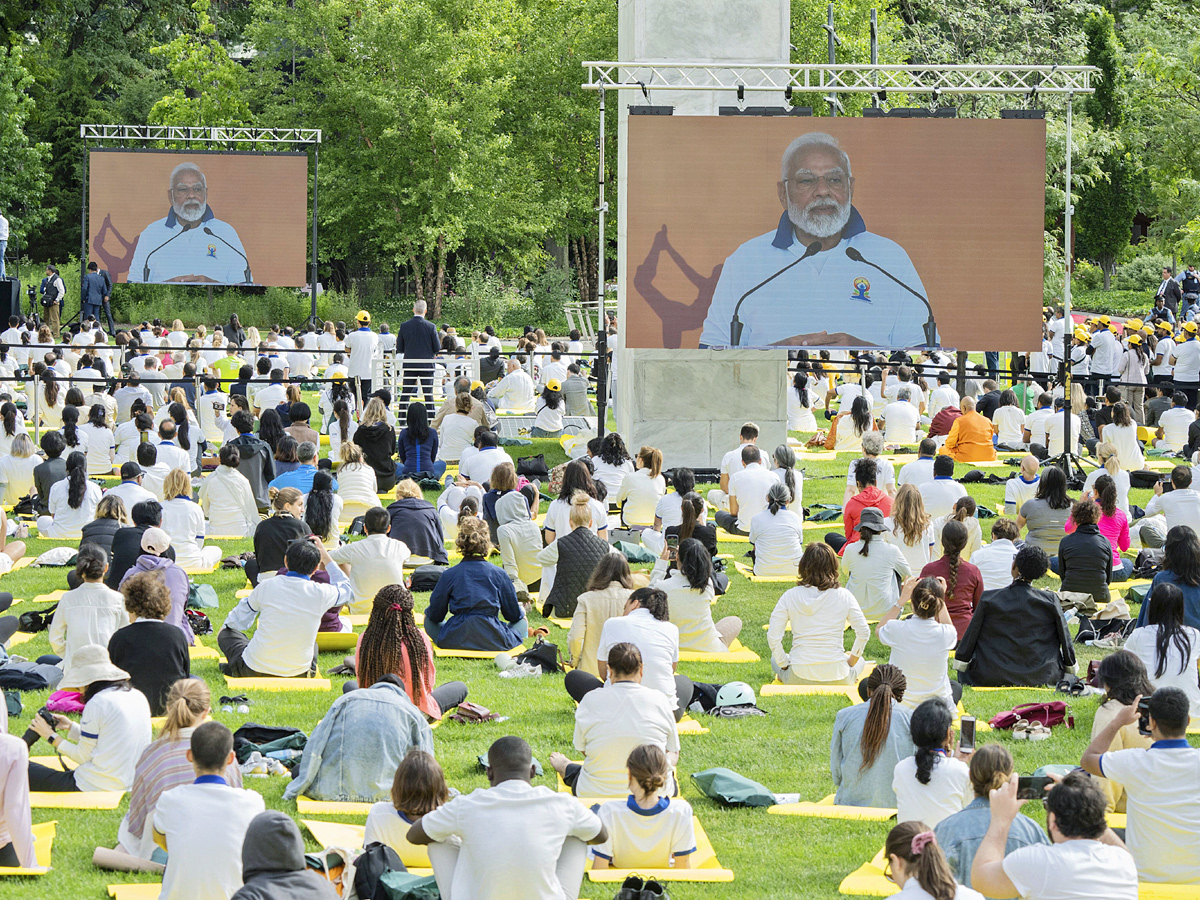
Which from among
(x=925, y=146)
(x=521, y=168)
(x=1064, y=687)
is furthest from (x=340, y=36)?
(x=1064, y=687)

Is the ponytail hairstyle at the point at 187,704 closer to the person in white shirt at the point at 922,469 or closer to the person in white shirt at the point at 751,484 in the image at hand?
the person in white shirt at the point at 751,484

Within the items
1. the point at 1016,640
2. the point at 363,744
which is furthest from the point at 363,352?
the point at 363,744

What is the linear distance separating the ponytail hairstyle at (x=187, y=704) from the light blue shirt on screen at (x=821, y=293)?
12.2 m

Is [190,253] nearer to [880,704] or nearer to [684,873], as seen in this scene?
[880,704]

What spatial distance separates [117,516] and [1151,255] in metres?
44.6

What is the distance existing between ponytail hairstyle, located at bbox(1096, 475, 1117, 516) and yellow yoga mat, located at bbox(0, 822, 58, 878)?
9107mm

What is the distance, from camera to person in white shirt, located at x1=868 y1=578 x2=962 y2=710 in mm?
8953

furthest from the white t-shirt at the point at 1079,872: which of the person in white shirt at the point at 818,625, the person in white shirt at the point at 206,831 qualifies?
the person in white shirt at the point at 818,625

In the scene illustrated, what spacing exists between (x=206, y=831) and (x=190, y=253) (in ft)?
96.7

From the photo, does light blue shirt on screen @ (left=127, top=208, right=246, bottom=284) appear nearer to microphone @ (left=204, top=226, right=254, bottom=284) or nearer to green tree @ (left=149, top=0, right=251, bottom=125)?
microphone @ (left=204, top=226, right=254, bottom=284)

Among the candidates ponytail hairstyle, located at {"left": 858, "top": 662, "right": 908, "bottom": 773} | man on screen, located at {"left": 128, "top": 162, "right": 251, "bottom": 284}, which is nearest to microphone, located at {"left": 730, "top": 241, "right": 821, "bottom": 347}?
ponytail hairstyle, located at {"left": 858, "top": 662, "right": 908, "bottom": 773}

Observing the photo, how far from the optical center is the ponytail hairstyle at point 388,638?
8.50 metres

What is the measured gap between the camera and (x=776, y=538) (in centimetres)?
1395

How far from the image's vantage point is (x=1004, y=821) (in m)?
6.10
